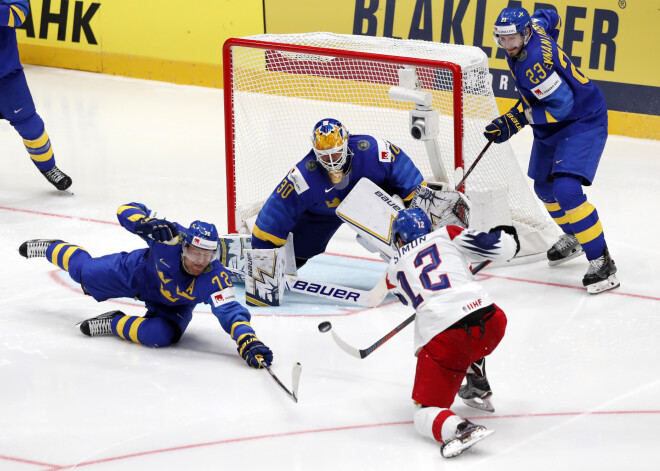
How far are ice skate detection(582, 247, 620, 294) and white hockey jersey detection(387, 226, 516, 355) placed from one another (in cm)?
144

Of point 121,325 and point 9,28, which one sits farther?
point 9,28

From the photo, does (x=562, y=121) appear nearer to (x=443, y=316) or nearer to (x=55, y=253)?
(x=443, y=316)

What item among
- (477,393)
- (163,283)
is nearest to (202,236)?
(163,283)

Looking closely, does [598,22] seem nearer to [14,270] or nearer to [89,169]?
[89,169]

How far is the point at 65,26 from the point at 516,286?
6.06 m

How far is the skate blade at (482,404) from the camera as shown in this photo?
3588 millimetres

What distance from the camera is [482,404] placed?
141 inches

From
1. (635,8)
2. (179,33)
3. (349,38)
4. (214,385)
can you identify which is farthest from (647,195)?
(179,33)

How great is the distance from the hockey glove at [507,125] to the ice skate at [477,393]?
65.7 inches

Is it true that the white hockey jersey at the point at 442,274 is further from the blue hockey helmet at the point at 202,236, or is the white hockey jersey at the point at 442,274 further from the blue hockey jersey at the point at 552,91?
the blue hockey jersey at the point at 552,91

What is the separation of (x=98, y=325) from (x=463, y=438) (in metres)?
1.72

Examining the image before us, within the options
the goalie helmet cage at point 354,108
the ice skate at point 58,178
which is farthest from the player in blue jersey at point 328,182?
the ice skate at point 58,178

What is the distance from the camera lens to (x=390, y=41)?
5.59 m

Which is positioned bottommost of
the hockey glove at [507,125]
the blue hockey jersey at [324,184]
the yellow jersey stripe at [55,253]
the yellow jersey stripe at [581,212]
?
the yellow jersey stripe at [55,253]
